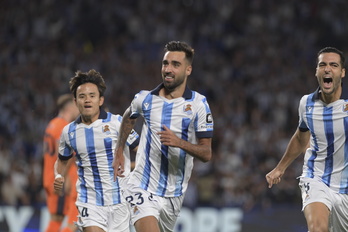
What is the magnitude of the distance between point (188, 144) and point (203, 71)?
1194 cm

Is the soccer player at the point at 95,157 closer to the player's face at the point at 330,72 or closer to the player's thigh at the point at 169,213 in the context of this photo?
the player's thigh at the point at 169,213

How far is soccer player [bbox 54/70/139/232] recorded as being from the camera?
6.88 meters

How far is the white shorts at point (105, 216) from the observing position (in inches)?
267

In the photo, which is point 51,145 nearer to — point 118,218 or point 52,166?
point 52,166

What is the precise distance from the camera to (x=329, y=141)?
645cm

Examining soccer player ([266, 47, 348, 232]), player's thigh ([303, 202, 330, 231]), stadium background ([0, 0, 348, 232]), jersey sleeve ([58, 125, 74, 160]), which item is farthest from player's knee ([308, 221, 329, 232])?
stadium background ([0, 0, 348, 232])

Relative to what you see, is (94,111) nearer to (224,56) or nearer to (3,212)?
(3,212)

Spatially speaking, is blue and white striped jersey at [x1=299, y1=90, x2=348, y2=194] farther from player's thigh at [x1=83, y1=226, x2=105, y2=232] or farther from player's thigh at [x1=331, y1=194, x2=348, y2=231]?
player's thigh at [x1=83, y1=226, x2=105, y2=232]

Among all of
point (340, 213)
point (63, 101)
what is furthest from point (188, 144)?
point (63, 101)

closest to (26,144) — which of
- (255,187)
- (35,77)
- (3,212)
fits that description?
(35,77)

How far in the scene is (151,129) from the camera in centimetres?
651

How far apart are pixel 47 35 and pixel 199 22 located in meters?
4.11

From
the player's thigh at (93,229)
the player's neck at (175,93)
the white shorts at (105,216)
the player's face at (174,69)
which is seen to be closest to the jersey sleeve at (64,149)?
the white shorts at (105,216)

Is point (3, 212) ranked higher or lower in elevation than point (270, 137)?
lower
